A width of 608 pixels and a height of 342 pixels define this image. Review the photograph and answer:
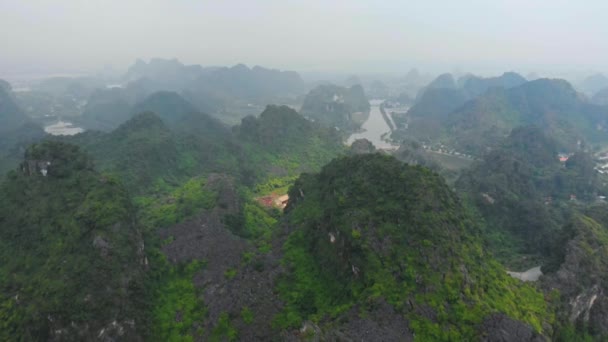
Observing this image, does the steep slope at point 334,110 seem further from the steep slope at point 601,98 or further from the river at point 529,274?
the steep slope at point 601,98

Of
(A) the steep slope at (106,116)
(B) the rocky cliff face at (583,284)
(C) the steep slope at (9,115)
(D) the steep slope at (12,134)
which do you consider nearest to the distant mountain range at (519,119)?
(B) the rocky cliff face at (583,284)

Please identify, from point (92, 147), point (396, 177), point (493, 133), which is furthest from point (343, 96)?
point (396, 177)

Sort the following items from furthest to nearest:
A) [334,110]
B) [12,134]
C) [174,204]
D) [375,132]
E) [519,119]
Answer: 1. [334,110]
2. [375,132]
3. [519,119]
4. [12,134]
5. [174,204]

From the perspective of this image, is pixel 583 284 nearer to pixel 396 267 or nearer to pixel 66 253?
pixel 396 267

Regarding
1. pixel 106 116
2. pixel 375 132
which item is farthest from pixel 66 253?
pixel 106 116

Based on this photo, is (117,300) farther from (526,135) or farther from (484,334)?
(526,135)

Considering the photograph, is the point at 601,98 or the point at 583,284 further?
the point at 601,98
